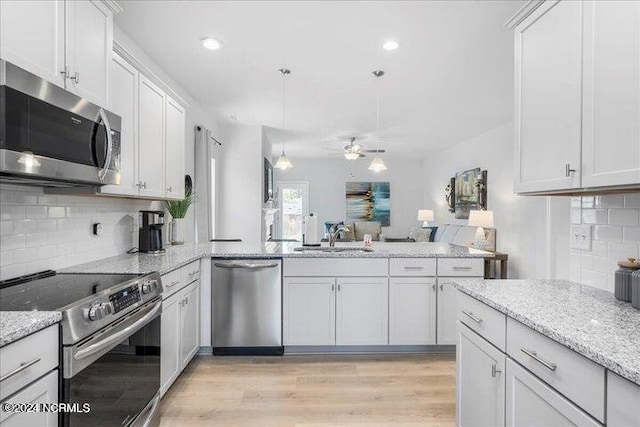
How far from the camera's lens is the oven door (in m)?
1.30

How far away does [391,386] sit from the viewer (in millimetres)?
2564

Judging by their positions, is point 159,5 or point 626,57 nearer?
point 626,57

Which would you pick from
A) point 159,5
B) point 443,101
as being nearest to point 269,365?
point 159,5

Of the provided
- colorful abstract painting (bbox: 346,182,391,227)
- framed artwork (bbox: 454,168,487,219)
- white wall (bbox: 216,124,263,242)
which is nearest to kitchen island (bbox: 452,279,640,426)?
white wall (bbox: 216,124,263,242)

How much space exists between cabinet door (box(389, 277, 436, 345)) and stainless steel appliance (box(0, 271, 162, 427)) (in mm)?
1885

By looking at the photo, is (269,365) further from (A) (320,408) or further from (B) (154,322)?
(B) (154,322)

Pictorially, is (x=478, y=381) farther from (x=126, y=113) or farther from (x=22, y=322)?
(x=126, y=113)

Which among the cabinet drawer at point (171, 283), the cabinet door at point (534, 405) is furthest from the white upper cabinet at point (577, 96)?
the cabinet drawer at point (171, 283)

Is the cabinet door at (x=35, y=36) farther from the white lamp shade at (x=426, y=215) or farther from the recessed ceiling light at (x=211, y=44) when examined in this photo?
the white lamp shade at (x=426, y=215)

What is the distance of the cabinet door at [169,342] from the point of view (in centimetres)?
220

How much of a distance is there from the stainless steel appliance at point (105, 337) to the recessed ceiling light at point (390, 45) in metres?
2.50

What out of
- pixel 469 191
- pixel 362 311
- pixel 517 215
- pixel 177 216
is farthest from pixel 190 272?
pixel 469 191

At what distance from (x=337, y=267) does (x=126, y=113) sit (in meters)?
1.97

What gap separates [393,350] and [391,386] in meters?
0.59
